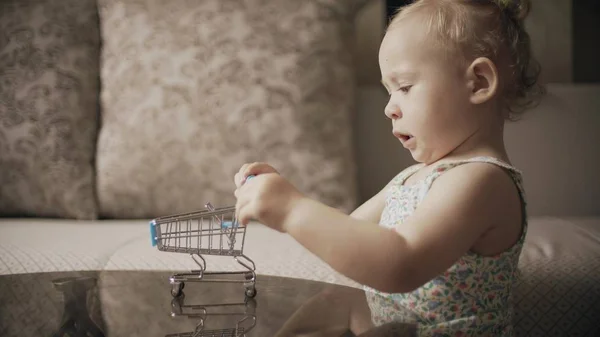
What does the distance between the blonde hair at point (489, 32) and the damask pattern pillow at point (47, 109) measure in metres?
1.16

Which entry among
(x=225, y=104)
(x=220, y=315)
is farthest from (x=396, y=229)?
(x=225, y=104)

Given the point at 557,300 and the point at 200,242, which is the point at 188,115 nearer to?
the point at 200,242

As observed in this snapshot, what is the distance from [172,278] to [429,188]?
0.41 meters

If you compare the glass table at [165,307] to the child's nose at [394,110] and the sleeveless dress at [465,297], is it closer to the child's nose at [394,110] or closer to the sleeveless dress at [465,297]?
the sleeveless dress at [465,297]

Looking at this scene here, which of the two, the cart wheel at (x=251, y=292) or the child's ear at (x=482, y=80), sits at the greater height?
the child's ear at (x=482, y=80)

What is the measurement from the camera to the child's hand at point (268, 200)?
0.68 m

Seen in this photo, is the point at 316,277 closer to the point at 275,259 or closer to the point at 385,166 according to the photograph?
the point at 275,259

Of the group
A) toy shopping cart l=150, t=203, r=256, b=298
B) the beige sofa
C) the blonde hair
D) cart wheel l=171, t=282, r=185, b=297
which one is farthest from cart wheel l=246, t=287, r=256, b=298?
the beige sofa

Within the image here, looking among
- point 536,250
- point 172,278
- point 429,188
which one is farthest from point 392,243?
point 536,250

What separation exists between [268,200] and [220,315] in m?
0.18

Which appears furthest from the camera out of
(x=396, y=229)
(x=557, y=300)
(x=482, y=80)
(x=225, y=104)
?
(x=225, y=104)

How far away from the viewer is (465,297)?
765mm

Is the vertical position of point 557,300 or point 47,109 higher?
point 47,109

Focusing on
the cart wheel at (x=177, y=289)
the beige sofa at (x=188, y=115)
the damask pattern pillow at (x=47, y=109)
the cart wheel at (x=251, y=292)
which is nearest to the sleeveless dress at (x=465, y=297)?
the cart wheel at (x=251, y=292)
